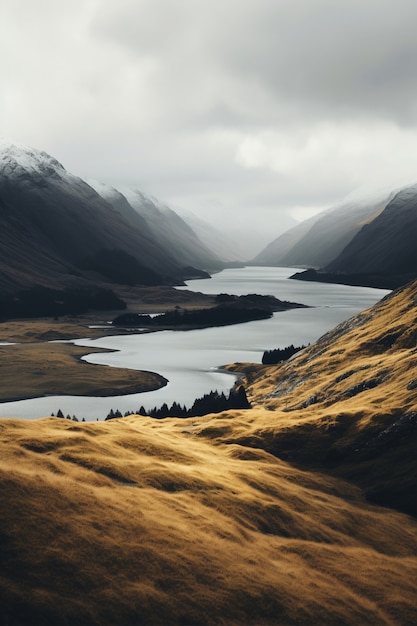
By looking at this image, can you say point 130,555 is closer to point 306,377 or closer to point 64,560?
point 64,560

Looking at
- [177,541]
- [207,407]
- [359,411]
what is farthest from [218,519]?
[207,407]

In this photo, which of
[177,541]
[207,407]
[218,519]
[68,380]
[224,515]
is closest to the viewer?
[177,541]

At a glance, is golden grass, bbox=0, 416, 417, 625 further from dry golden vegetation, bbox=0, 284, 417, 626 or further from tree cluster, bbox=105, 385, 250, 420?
tree cluster, bbox=105, 385, 250, 420

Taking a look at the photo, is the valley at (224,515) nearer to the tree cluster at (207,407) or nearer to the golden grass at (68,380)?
the tree cluster at (207,407)

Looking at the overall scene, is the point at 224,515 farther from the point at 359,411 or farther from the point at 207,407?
the point at 207,407

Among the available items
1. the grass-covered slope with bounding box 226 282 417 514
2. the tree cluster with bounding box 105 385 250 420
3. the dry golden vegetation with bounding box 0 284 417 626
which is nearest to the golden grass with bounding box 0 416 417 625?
the dry golden vegetation with bounding box 0 284 417 626
